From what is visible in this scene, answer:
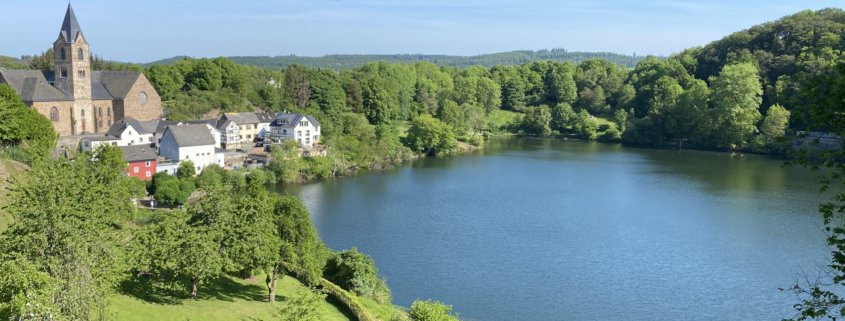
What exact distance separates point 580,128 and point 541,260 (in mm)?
45616

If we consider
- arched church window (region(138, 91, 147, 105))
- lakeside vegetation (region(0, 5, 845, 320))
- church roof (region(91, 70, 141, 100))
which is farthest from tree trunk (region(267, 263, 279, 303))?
arched church window (region(138, 91, 147, 105))

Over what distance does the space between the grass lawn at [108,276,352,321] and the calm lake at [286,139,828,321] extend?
15.3 feet

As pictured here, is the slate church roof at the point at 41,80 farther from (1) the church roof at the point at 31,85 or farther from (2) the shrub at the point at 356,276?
(2) the shrub at the point at 356,276

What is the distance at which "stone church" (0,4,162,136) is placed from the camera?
39156mm

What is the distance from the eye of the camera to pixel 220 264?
15.2 m

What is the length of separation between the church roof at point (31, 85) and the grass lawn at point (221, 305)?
26599mm

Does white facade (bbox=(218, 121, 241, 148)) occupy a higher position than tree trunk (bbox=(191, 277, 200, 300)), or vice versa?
white facade (bbox=(218, 121, 241, 148))

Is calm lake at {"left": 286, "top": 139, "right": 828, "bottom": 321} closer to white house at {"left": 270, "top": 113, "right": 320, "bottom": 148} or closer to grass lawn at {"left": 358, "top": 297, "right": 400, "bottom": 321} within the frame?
grass lawn at {"left": 358, "top": 297, "right": 400, "bottom": 321}

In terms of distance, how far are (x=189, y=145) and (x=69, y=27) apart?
32.1ft

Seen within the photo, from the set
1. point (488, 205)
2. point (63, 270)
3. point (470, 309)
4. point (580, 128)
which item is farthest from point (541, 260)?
point (580, 128)

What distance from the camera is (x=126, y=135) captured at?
135 feet

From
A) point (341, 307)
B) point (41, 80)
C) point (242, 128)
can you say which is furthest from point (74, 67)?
point (341, 307)

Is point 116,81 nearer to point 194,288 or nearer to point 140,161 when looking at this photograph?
point 140,161

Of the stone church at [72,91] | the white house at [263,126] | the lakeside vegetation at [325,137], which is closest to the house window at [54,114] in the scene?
the stone church at [72,91]
